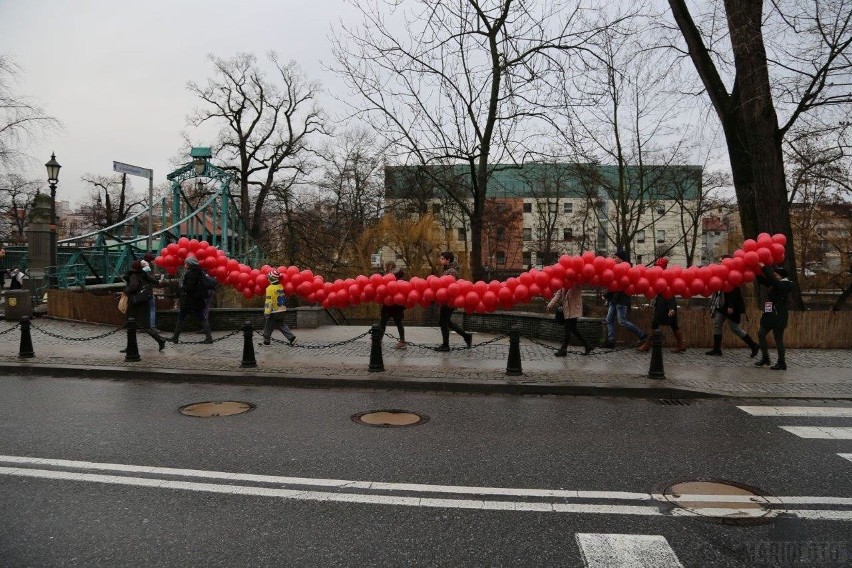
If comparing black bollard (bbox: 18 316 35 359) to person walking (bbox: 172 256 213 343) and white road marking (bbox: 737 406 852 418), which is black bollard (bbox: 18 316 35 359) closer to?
person walking (bbox: 172 256 213 343)

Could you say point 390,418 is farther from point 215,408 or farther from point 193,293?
point 193,293

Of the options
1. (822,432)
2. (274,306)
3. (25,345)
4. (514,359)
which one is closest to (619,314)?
(514,359)

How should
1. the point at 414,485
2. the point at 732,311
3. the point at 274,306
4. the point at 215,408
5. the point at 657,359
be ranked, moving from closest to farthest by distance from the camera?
the point at 414,485
the point at 215,408
the point at 657,359
the point at 732,311
the point at 274,306

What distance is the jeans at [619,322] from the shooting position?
11.8m

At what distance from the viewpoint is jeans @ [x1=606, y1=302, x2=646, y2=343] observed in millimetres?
11836

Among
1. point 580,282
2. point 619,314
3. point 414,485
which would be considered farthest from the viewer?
point 619,314

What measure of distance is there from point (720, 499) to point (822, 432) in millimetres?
2987

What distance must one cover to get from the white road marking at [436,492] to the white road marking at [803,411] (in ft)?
10.4

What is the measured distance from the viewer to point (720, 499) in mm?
4559

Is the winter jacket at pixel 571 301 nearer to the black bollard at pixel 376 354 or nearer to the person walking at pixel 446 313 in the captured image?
the person walking at pixel 446 313

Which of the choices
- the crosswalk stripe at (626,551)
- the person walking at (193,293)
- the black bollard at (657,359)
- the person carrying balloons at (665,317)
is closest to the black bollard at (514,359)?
the black bollard at (657,359)

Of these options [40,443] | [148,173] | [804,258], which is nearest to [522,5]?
[148,173]

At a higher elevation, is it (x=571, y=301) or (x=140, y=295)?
(x=140, y=295)

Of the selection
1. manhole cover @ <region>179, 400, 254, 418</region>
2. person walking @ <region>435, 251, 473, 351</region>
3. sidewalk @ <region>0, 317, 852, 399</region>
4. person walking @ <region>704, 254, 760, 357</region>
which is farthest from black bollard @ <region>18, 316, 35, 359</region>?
A: person walking @ <region>704, 254, 760, 357</region>
